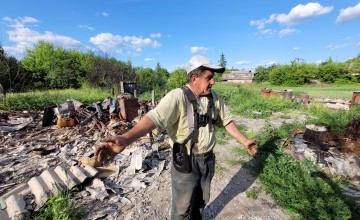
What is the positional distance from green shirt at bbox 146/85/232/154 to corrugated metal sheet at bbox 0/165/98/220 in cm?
230

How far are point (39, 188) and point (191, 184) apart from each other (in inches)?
99.0

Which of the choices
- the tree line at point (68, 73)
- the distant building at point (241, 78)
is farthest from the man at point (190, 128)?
the distant building at point (241, 78)

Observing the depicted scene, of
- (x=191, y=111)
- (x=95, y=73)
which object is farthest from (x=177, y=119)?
(x=95, y=73)

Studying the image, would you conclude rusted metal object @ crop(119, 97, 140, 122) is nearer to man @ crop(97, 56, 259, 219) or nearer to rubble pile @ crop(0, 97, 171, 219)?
rubble pile @ crop(0, 97, 171, 219)

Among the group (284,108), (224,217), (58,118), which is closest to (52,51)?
(58,118)

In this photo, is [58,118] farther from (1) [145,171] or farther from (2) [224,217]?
(2) [224,217]

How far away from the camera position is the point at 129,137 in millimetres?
1472

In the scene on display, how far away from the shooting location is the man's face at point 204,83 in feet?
6.45

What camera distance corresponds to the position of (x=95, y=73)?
824 inches

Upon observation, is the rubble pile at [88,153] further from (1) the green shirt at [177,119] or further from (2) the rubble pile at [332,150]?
(2) the rubble pile at [332,150]

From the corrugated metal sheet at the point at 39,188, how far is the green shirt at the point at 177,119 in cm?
230

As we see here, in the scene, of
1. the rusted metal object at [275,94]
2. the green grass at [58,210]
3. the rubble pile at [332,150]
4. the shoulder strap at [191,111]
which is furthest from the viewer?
the rusted metal object at [275,94]

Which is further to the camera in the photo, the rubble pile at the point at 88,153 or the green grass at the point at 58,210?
the rubble pile at the point at 88,153

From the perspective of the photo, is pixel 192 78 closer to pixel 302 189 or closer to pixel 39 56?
pixel 302 189
